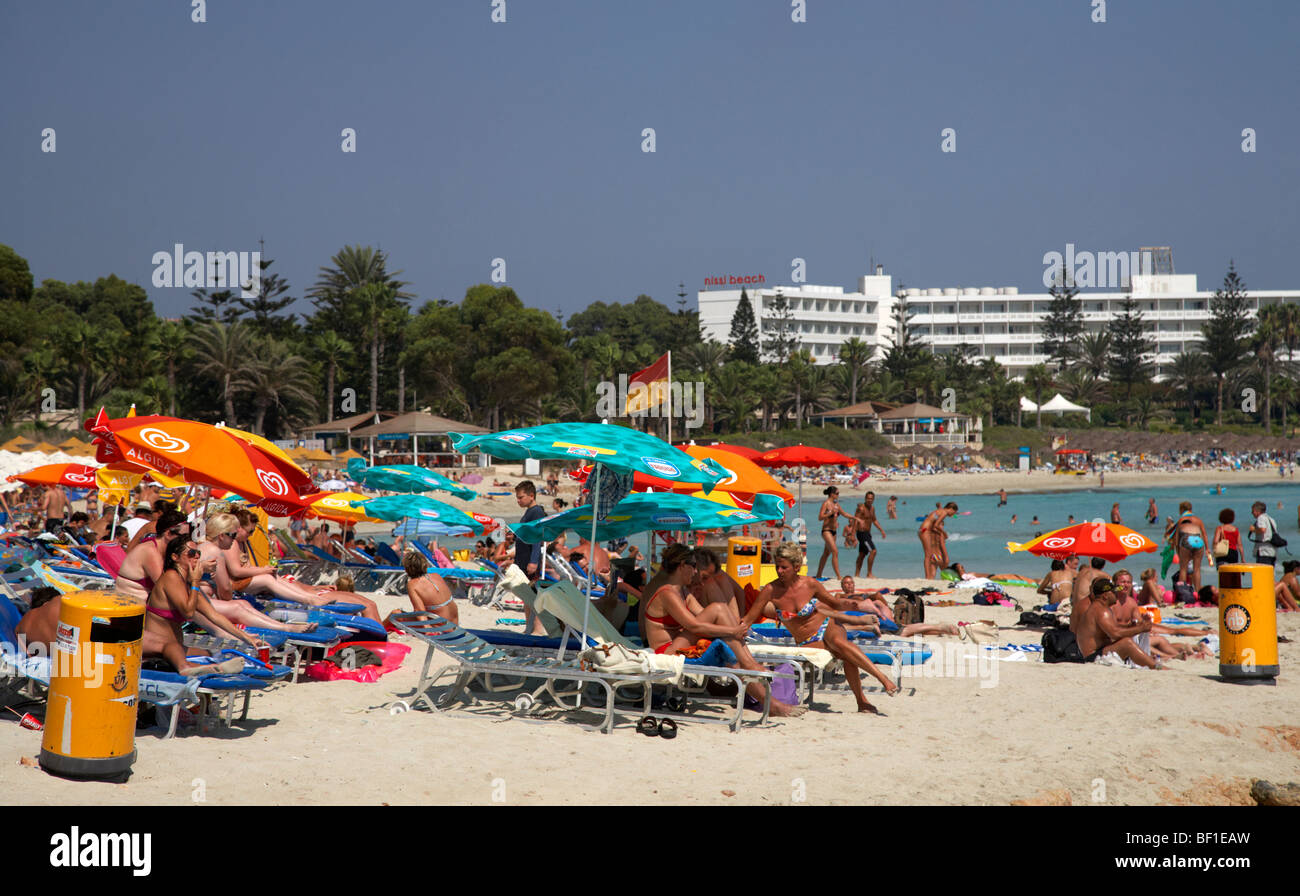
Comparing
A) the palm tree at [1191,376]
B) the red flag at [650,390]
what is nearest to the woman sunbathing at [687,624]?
the red flag at [650,390]

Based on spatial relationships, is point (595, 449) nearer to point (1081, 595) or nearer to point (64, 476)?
point (1081, 595)

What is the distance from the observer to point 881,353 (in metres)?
110

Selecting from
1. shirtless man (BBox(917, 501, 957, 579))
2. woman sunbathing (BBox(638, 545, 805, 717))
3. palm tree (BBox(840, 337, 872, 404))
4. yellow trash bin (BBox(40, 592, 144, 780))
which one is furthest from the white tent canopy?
yellow trash bin (BBox(40, 592, 144, 780))

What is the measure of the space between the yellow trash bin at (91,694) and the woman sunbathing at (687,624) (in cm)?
305

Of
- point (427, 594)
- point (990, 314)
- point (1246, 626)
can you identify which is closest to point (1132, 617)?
point (1246, 626)

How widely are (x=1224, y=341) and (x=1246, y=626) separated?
80103mm

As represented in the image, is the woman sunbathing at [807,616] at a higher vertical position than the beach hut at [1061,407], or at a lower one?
lower

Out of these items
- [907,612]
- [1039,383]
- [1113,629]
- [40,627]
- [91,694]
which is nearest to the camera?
[91,694]

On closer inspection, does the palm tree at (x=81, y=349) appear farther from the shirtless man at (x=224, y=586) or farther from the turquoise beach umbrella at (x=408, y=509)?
the shirtless man at (x=224, y=586)

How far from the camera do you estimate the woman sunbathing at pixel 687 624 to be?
663cm

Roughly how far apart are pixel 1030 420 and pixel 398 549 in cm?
7130

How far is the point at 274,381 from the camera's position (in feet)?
162
